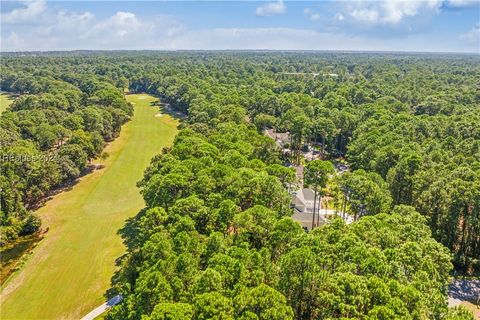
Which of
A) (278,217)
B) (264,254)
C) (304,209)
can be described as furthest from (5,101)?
(264,254)

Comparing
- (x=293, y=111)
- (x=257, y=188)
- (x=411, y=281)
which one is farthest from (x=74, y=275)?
(x=293, y=111)

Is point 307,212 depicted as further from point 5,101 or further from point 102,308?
point 5,101

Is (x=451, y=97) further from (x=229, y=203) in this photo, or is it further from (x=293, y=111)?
(x=229, y=203)

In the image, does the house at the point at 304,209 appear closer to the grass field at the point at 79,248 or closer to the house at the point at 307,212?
the house at the point at 307,212

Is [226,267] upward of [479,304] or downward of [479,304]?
upward

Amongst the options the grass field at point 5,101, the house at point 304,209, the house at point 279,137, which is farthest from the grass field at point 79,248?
the grass field at point 5,101

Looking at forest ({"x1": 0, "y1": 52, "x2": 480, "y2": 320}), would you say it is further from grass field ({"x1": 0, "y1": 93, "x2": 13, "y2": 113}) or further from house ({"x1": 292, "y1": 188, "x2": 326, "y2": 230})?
grass field ({"x1": 0, "y1": 93, "x2": 13, "y2": 113})

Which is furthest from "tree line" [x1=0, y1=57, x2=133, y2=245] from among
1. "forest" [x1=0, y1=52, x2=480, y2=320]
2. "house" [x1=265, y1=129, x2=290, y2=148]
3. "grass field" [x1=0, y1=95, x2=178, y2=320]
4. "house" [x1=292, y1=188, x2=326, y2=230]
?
"house" [x1=265, y1=129, x2=290, y2=148]
